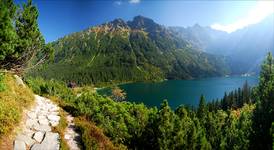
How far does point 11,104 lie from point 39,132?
12.4ft

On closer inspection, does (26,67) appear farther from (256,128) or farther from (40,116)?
(256,128)

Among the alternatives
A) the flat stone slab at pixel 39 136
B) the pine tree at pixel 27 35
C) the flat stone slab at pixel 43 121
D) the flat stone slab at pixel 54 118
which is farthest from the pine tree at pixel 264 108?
the pine tree at pixel 27 35

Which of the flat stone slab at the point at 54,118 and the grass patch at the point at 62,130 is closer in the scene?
the grass patch at the point at 62,130

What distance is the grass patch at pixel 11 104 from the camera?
664 inches

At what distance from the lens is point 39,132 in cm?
1823

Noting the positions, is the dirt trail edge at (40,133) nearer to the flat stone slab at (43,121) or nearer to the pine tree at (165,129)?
the flat stone slab at (43,121)

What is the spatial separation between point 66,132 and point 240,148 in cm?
1518

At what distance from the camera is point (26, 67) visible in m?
24.6

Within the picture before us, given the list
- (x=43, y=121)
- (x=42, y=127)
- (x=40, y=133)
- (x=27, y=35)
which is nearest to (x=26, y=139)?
(x=40, y=133)

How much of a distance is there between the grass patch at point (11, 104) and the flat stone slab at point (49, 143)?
221 cm

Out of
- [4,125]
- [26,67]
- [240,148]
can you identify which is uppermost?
[26,67]

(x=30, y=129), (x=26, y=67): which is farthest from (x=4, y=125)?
(x=26, y=67)

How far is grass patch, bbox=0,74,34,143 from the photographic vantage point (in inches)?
664

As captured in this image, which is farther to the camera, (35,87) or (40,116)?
(35,87)
